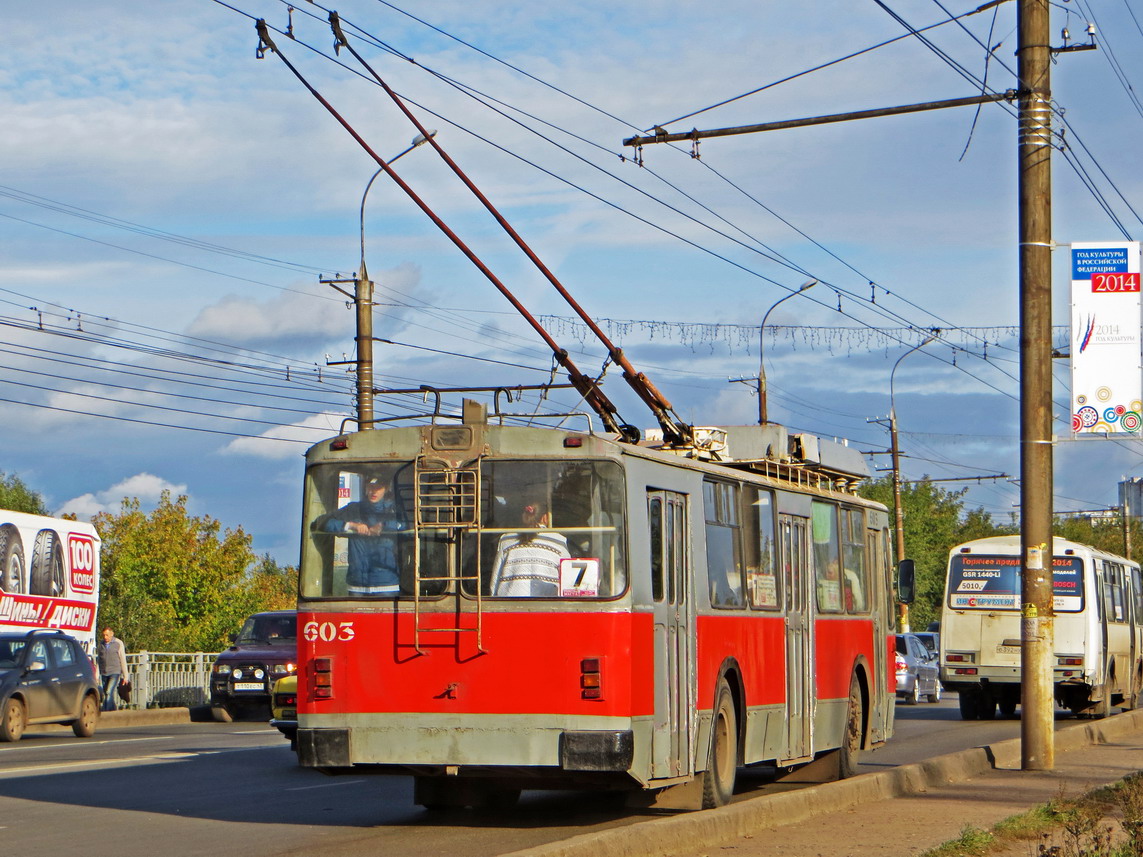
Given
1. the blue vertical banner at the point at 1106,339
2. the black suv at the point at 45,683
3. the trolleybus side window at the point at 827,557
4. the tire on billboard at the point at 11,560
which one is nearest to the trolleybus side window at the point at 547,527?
the trolleybus side window at the point at 827,557

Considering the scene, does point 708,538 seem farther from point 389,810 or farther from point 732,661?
point 389,810

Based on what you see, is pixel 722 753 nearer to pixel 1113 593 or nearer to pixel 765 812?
pixel 765 812

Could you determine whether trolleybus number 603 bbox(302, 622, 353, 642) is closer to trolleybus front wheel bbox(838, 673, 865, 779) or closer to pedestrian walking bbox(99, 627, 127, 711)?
trolleybus front wheel bbox(838, 673, 865, 779)

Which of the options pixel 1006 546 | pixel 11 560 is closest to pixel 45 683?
pixel 11 560

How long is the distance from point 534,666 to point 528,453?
58.0 inches

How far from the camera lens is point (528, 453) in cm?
1199

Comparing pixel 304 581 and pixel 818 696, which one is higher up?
pixel 304 581

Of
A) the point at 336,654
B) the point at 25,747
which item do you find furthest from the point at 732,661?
the point at 25,747

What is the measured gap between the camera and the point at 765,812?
1185 cm

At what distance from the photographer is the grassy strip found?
30.1ft

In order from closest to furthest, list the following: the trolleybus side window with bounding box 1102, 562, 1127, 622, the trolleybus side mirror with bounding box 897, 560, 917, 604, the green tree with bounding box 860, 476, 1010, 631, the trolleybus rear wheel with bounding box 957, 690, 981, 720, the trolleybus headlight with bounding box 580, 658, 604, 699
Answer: the trolleybus headlight with bounding box 580, 658, 604, 699 → the trolleybus side mirror with bounding box 897, 560, 917, 604 → the trolleybus rear wheel with bounding box 957, 690, 981, 720 → the trolleybus side window with bounding box 1102, 562, 1127, 622 → the green tree with bounding box 860, 476, 1010, 631

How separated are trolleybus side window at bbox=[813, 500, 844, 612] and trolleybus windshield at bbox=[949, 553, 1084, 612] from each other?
14956 millimetres

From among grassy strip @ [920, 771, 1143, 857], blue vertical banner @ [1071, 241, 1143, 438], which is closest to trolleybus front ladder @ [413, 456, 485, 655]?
grassy strip @ [920, 771, 1143, 857]

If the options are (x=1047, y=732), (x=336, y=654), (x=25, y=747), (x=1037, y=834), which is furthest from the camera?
(x=25, y=747)
